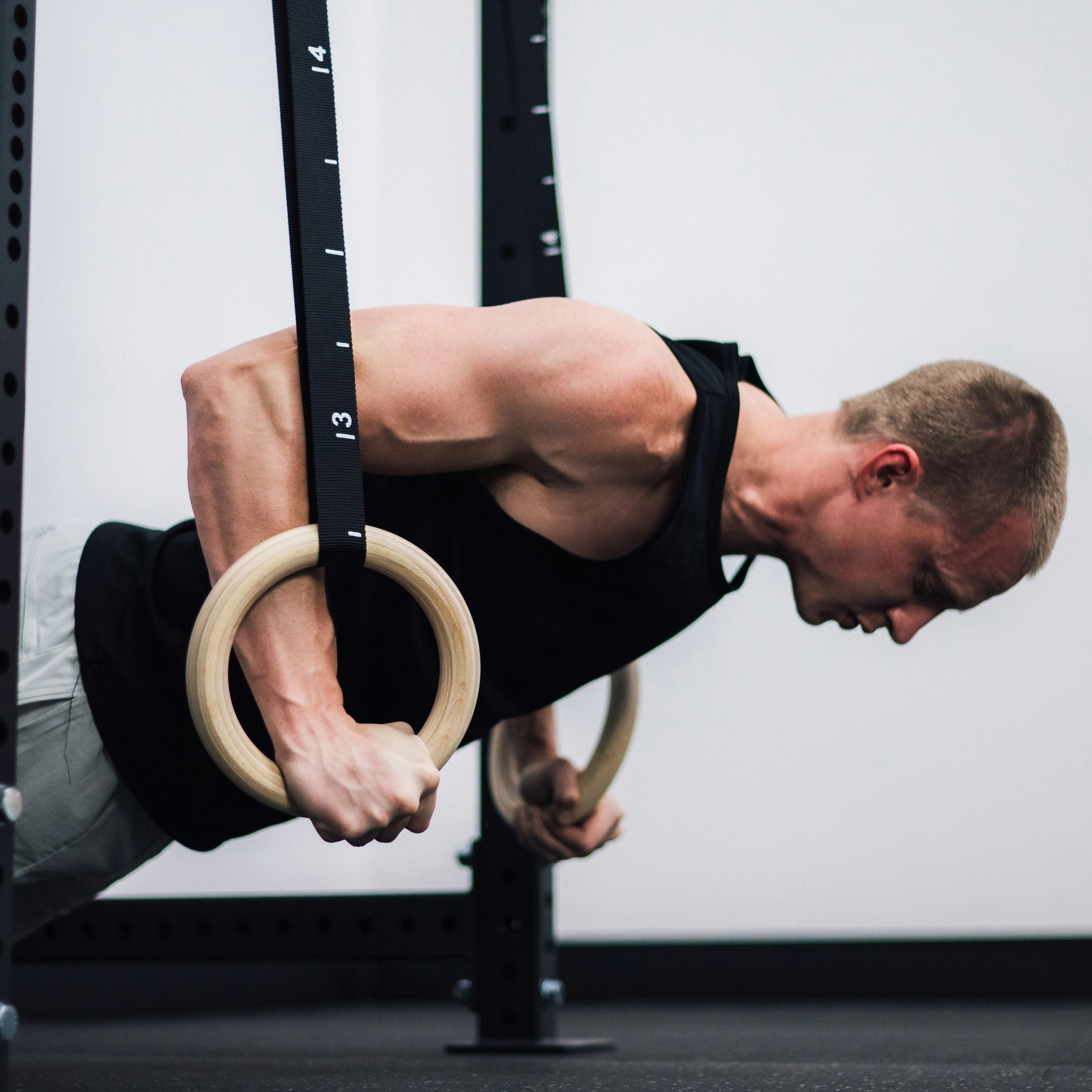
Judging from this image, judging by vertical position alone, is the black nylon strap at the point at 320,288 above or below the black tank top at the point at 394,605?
above

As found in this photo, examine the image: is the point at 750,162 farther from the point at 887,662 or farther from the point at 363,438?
the point at 363,438

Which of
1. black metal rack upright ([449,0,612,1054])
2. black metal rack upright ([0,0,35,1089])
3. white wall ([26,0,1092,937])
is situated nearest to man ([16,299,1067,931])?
black metal rack upright ([0,0,35,1089])

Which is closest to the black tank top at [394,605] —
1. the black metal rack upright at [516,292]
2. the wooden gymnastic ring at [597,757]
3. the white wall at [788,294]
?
the wooden gymnastic ring at [597,757]

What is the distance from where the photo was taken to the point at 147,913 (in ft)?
5.33

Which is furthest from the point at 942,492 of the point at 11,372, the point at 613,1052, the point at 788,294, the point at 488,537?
the point at 788,294

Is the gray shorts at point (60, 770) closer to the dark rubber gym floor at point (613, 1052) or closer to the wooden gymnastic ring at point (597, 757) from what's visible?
the dark rubber gym floor at point (613, 1052)

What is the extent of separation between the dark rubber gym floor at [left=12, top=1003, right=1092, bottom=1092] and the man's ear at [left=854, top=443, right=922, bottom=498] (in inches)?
20.4

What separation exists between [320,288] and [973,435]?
610 millimetres

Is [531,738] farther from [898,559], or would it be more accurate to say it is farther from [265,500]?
[265,500]

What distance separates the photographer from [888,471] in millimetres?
1114

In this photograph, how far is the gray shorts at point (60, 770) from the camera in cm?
103

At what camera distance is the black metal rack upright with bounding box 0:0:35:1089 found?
71 centimetres

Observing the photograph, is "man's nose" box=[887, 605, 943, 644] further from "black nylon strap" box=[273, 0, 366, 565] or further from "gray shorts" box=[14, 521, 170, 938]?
"gray shorts" box=[14, 521, 170, 938]

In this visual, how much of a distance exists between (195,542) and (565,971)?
2.03 meters
